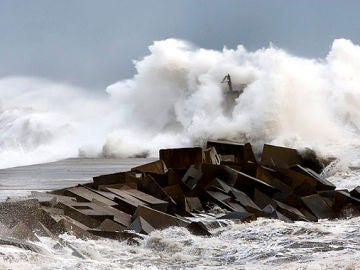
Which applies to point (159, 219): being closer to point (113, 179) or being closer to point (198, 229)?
point (198, 229)

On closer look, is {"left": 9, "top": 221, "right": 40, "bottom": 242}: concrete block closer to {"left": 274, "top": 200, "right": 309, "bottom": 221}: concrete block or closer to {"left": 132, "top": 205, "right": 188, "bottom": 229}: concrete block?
{"left": 132, "top": 205, "right": 188, "bottom": 229}: concrete block

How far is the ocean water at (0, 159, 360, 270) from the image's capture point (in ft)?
18.1

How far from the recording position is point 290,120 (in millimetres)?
25391

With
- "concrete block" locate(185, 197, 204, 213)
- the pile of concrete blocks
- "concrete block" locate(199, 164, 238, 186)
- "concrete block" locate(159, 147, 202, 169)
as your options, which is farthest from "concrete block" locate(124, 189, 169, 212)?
"concrete block" locate(159, 147, 202, 169)

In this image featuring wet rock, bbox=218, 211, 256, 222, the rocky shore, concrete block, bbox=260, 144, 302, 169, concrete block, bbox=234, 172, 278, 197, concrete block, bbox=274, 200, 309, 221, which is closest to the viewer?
the rocky shore

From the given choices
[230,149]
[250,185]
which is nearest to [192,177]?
[250,185]

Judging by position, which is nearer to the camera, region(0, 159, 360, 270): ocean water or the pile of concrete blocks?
region(0, 159, 360, 270): ocean water

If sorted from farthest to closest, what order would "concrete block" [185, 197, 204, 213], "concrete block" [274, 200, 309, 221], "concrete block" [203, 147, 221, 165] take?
"concrete block" [203, 147, 221, 165]
"concrete block" [185, 197, 204, 213]
"concrete block" [274, 200, 309, 221]

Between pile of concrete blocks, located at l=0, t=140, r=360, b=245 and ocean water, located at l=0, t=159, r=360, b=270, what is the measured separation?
0.30 m

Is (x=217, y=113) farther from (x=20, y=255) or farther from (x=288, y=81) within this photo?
(x=20, y=255)

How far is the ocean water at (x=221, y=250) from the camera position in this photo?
5.52 meters

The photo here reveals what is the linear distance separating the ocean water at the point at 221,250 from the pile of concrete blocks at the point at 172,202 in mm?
300

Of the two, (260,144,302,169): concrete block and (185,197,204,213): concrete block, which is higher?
(260,144,302,169): concrete block

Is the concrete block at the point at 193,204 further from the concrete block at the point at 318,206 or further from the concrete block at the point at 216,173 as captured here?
the concrete block at the point at 318,206
